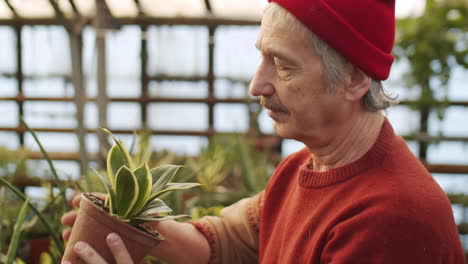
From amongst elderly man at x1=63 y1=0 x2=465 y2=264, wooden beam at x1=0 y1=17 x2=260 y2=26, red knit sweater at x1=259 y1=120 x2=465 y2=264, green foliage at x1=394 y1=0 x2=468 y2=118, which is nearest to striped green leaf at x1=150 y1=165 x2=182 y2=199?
elderly man at x1=63 y1=0 x2=465 y2=264

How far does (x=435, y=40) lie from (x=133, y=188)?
2.90 m

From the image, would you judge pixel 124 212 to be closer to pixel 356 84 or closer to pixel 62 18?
pixel 356 84

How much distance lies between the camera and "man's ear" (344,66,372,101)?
2.64 feet

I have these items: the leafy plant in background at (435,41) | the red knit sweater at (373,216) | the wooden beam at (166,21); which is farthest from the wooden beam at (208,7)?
the red knit sweater at (373,216)

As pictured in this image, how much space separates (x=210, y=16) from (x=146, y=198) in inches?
138

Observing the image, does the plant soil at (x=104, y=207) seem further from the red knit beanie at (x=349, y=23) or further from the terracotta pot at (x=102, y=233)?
the red knit beanie at (x=349, y=23)

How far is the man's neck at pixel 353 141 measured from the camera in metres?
0.84

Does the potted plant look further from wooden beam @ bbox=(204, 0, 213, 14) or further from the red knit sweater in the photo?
wooden beam @ bbox=(204, 0, 213, 14)

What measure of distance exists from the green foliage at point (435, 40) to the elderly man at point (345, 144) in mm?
2570

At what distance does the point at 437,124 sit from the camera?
3.90 m

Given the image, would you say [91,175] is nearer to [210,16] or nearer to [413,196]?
[413,196]

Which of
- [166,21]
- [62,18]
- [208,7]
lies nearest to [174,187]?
[62,18]

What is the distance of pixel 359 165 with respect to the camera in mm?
821

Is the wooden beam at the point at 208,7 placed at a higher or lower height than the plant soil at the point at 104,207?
higher
